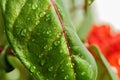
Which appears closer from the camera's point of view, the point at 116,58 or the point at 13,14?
the point at 13,14

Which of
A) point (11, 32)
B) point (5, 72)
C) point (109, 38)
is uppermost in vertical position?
point (11, 32)

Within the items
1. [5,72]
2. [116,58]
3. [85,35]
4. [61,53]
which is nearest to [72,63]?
[61,53]

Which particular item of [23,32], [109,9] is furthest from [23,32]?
[109,9]

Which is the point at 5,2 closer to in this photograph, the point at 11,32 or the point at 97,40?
the point at 11,32

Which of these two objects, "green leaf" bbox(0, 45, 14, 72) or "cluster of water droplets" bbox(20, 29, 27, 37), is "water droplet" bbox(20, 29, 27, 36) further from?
"green leaf" bbox(0, 45, 14, 72)

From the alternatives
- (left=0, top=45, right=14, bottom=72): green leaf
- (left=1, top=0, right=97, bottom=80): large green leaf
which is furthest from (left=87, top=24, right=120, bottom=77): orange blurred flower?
(left=1, top=0, right=97, bottom=80): large green leaf

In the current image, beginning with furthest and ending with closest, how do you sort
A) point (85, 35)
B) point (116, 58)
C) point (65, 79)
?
point (85, 35) → point (116, 58) → point (65, 79)

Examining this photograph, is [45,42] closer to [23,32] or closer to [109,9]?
[23,32]

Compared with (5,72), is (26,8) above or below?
above
